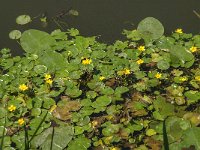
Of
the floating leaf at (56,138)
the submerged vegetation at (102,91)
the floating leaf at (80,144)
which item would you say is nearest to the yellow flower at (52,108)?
the submerged vegetation at (102,91)

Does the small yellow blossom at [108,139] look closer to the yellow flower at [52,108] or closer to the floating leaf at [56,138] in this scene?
the floating leaf at [56,138]

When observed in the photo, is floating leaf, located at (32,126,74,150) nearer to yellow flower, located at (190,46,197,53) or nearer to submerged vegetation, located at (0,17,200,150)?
submerged vegetation, located at (0,17,200,150)

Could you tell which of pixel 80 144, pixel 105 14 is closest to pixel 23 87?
pixel 80 144

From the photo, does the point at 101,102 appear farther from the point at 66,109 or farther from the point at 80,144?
the point at 80,144

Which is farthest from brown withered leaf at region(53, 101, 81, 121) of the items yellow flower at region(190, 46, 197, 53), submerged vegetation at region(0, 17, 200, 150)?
yellow flower at region(190, 46, 197, 53)


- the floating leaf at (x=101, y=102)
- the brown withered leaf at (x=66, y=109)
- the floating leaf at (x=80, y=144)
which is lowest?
the floating leaf at (x=80, y=144)

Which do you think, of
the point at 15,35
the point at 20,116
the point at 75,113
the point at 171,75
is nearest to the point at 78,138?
the point at 75,113

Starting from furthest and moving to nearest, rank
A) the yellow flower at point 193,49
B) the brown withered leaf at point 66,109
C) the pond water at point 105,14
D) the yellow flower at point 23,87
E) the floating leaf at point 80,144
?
the pond water at point 105,14
the yellow flower at point 193,49
the yellow flower at point 23,87
the brown withered leaf at point 66,109
the floating leaf at point 80,144
